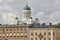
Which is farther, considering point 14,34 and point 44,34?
point 14,34

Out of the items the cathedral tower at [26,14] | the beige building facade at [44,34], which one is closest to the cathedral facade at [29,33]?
the beige building facade at [44,34]

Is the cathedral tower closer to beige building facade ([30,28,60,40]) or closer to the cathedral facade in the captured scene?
the cathedral facade

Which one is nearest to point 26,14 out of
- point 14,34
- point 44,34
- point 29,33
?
point 14,34

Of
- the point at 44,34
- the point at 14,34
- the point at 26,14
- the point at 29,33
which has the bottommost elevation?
the point at 14,34

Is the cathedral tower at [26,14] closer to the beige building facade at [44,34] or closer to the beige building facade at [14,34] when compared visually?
the beige building facade at [14,34]

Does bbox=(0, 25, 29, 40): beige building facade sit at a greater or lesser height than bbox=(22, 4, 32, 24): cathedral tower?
lesser

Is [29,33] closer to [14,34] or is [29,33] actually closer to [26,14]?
[14,34]

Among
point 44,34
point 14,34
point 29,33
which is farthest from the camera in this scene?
point 14,34

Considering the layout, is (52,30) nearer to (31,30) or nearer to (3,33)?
(31,30)

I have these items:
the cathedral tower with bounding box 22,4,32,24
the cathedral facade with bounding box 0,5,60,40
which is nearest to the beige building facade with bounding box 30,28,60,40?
the cathedral facade with bounding box 0,5,60,40

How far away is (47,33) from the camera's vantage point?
83.3m

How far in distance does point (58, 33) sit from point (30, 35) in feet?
29.3

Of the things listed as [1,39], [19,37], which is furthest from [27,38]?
[1,39]

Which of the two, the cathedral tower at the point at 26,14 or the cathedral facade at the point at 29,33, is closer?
the cathedral facade at the point at 29,33
